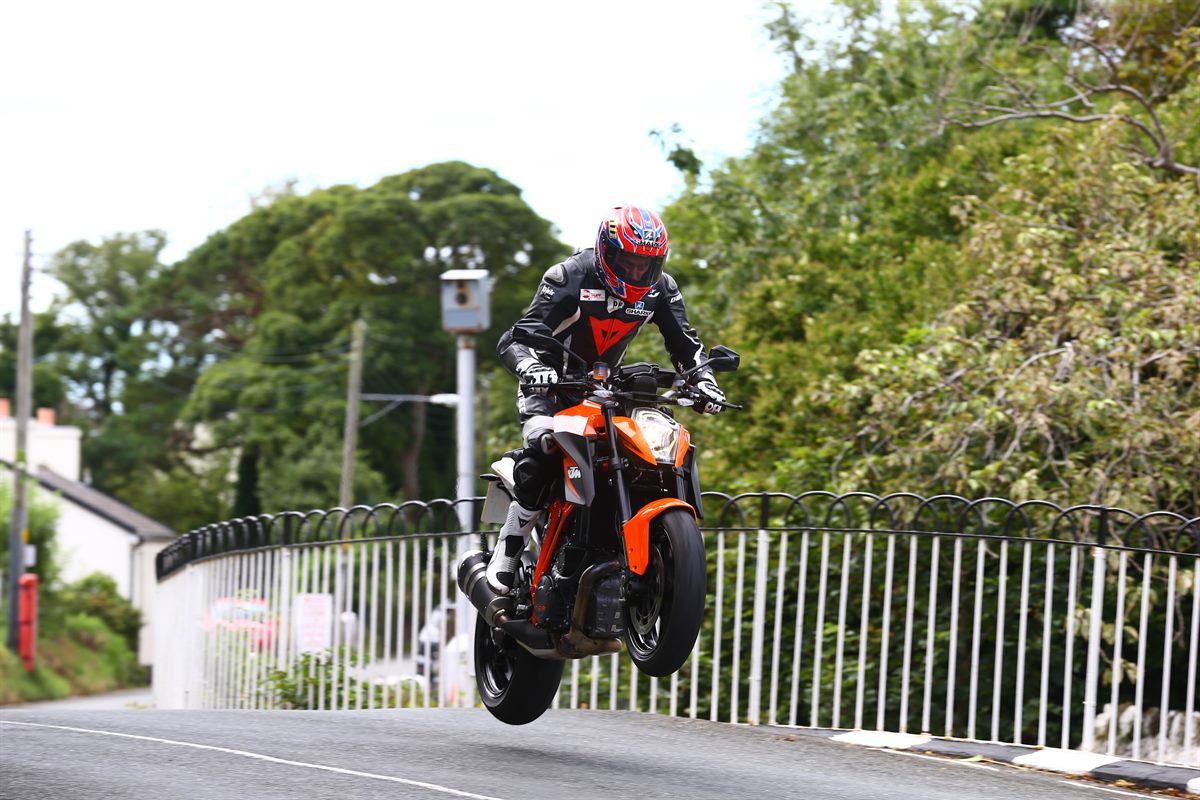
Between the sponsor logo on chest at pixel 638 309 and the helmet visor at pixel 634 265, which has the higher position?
the helmet visor at pixel 634 265

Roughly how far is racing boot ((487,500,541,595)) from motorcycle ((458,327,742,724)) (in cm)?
13

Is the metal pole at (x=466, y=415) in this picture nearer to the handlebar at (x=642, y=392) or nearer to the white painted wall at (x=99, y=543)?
the handlebar at (x=642, y=392)

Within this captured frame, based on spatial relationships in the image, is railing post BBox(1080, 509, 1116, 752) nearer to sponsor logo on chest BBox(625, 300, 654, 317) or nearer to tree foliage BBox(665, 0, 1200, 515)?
tree foliage BBox(665, 0, 1200, 515)

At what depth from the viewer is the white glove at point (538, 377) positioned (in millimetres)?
7668

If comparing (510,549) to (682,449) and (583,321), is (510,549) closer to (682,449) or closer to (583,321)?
(583,321)

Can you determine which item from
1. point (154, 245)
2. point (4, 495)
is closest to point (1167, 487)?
point (4, 495)

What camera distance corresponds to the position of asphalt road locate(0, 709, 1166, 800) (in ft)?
22.8

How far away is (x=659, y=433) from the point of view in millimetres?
7383

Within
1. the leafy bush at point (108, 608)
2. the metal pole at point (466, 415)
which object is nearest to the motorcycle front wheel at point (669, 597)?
the metal pole at point (466, 415)

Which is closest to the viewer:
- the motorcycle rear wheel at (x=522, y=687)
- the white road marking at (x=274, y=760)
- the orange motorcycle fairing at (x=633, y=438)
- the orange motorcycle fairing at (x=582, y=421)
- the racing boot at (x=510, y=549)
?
the white road marking at (x=274, y=760)

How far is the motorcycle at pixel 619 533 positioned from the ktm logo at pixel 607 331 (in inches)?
6.7

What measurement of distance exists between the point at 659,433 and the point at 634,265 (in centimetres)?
87

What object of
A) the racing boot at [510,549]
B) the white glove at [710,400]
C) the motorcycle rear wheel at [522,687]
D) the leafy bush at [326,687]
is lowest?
the leafy bush at [326,687]

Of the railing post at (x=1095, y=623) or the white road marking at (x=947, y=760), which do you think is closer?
the white road marking at (x=947, y=760)
